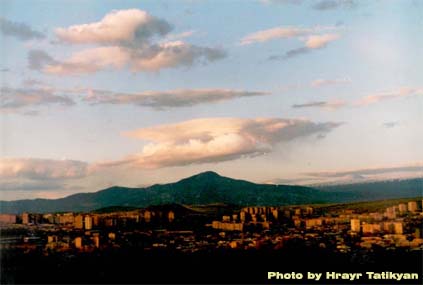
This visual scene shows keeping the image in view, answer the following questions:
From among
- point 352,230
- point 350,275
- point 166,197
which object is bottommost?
point 350,275

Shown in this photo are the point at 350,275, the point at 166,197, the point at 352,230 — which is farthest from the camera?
the point at 166,197

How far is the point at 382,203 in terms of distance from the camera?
7.86 m

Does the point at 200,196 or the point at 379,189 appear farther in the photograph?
the point at 200,196

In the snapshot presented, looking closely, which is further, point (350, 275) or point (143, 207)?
point (143, 207)

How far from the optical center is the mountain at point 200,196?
8.09 meters

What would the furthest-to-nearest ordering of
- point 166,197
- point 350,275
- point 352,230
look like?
point 166,197 < point 352,230 < point 350,275

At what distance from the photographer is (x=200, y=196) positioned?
8.36 meters

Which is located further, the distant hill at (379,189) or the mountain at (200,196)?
the mountain at (200,196)

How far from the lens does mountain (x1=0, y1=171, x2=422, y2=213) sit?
8.09 metres

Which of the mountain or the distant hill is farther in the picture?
the mountain

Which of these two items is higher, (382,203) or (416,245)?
(382,203)

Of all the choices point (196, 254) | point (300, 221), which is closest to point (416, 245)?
point (300, 221)

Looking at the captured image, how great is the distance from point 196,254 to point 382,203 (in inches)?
110

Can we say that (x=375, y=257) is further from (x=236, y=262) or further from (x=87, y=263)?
(x=87, y=263)
